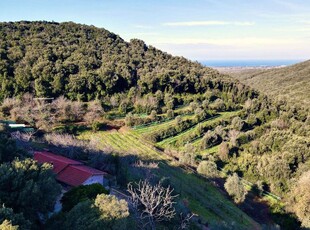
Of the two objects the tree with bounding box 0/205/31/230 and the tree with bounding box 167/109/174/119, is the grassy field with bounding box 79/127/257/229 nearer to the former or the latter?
the tree with bounding box 167/109/174/119

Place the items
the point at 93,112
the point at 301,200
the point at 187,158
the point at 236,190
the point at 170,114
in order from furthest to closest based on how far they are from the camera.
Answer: the point at 170,114, the point at 93,112, the point at 187,158, the point at 236,190, the point at 301,200

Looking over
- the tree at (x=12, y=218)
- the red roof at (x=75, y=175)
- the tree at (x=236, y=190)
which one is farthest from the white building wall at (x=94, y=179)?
the tree at (x=236, y=190)

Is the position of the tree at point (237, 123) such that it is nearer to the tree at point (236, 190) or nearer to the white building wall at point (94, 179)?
the tree at point (236, 190)

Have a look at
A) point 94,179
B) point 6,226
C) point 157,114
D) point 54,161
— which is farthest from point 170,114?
point 6,226

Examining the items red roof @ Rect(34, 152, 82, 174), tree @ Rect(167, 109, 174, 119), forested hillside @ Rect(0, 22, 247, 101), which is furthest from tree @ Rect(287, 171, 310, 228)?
forested hillside @ Rect(0, 22, 247, 101)

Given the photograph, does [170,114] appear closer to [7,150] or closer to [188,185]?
[188,185]

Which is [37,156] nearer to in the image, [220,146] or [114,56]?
[220,146]

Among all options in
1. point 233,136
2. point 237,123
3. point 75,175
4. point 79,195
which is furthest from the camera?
point 237,123

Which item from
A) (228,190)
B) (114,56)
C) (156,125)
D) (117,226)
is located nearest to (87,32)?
(114,56)

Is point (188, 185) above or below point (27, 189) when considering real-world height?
below
